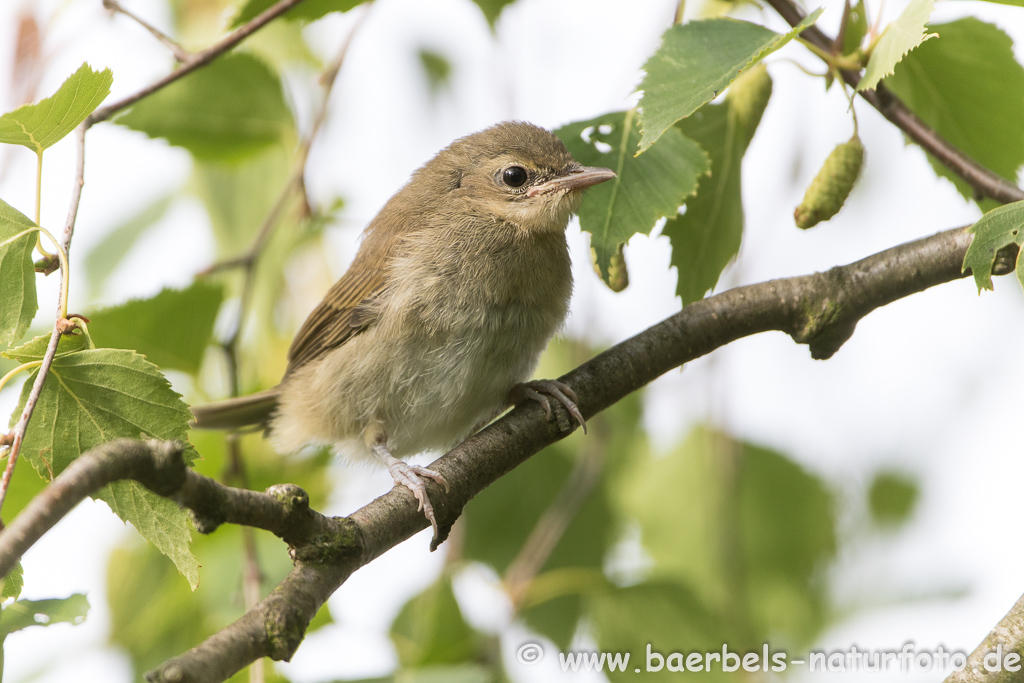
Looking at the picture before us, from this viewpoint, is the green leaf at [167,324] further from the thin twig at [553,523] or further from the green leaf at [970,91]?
the green leaf at [970,91]

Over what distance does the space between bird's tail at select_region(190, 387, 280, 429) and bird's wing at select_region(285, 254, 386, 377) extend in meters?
0.22

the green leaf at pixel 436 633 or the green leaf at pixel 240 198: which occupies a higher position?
the green leaf at pixel 240 198

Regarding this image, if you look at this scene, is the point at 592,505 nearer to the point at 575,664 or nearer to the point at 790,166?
the point at 575,664

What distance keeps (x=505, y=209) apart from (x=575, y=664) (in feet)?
7.09

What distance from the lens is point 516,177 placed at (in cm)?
416

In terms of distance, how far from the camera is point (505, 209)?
407 cm

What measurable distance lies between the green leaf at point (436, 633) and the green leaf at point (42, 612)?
1.72m

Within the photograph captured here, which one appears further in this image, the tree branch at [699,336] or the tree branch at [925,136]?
the tree branch at [925,136]

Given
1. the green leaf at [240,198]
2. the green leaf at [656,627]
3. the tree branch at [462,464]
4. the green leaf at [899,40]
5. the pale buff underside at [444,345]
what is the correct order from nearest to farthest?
the tree branch at [462,464] < the green leaf at [899,40] < the pale buff underside at [444,345] < the green leaf at [656,627] < the green leaf at [240,198]

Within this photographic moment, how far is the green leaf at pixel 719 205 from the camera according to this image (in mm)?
3133

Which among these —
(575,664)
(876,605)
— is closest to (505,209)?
(575,664)

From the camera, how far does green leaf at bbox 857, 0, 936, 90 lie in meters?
2.29

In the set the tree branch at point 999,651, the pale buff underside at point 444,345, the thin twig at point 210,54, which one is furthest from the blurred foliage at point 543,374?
the tree branch at point 999,651

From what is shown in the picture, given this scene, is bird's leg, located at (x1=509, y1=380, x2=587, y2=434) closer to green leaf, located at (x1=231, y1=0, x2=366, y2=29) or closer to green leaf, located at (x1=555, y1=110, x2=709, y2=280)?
green leaf, located at (x1=555, y1=110, x2=709, y2=280)
